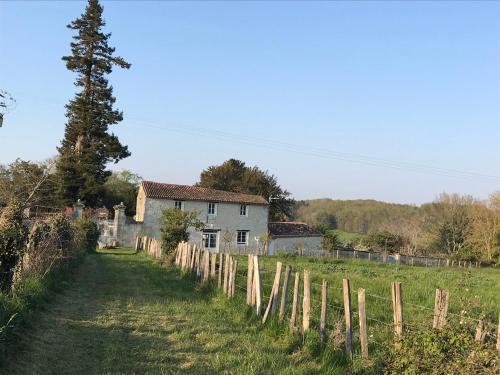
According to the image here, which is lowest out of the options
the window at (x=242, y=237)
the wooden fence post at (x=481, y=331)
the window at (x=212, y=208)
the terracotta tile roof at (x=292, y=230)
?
the window at (x=242, y=237)

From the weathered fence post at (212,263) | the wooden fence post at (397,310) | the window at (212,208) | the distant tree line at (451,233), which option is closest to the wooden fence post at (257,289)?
the weathered fence post at (212,263)

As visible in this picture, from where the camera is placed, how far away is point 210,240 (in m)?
46.4

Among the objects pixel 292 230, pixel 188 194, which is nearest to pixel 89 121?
pixel 188 194

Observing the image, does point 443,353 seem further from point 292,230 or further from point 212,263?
point 292,230

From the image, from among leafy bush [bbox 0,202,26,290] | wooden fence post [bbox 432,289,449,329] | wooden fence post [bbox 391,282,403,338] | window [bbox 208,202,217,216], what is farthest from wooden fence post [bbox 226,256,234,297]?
window [bbox 208,202,217,216]

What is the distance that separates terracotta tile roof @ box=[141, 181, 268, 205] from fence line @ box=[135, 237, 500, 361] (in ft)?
83.6

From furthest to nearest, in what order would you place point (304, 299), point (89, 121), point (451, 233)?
point (451, 233), point (89, 121), point (304, 299)

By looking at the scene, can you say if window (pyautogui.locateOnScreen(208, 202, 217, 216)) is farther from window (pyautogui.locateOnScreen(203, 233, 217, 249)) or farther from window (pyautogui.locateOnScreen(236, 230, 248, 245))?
window (pyautogui.locateOnScreen(236, 230, 248, 245))

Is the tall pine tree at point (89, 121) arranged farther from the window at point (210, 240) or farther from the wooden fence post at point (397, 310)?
the wooden fence post at point (397, 310)

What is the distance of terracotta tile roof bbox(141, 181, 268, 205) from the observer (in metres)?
44.8

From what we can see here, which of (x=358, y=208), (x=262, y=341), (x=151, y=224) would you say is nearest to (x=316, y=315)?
(x=262, y=341)

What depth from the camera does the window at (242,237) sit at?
47688mm

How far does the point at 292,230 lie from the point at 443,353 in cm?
4731

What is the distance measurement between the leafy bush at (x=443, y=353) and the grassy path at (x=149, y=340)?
5.88 ft
